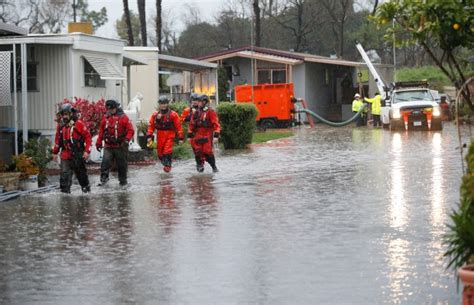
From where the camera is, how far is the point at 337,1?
75.1 m

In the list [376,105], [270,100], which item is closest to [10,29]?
[270,100]

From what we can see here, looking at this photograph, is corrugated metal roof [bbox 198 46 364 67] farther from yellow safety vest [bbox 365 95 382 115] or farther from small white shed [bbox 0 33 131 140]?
small white shed [bbox 0 33 131 140]

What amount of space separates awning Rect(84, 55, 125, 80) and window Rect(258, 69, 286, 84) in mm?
Answer: 28811

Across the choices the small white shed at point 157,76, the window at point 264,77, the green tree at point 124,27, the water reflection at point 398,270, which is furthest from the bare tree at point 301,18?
the water reflection at point 398,270

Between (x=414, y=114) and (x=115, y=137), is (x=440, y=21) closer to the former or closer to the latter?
(x=115, y=137)

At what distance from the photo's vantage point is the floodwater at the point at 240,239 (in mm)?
9281

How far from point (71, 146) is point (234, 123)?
11.9m

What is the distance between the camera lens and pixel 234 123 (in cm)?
2978

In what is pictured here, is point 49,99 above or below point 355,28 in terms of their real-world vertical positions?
below

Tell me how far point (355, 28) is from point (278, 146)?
179 feet

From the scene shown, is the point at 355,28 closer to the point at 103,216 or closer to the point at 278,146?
the point at 278,146

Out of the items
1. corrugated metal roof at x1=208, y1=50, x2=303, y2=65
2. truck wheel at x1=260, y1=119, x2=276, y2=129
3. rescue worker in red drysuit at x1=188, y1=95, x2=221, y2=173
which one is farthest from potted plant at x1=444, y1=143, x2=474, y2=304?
corrugated metal roof at x1=208, y1=50, x2=303, y2=65

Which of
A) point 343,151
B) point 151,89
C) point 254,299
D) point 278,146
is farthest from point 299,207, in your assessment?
point 151,89

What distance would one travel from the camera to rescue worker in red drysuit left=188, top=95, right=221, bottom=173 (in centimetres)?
2178
